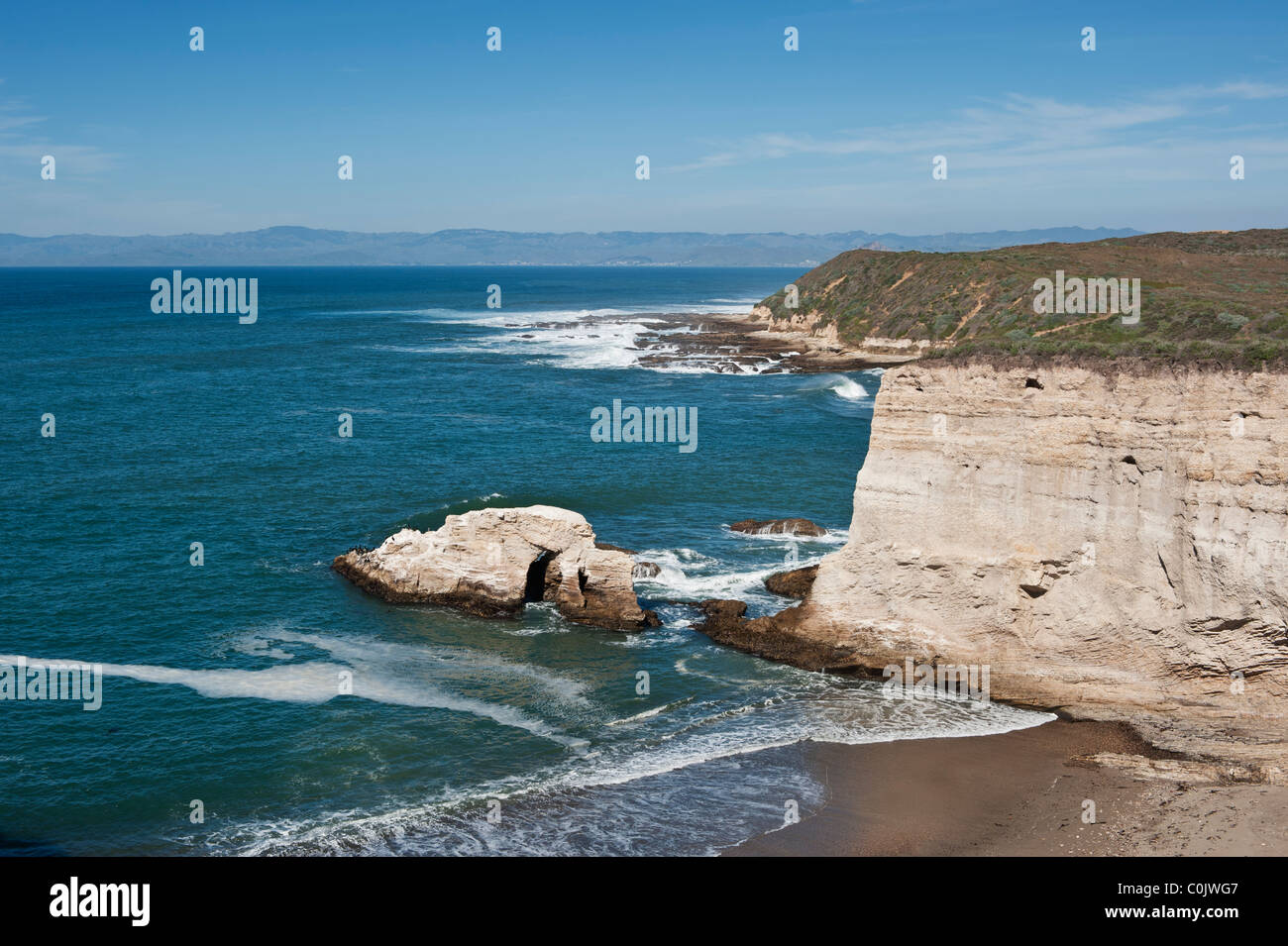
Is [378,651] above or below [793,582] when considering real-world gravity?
below

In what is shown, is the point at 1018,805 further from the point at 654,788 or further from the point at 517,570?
the point at 517,570

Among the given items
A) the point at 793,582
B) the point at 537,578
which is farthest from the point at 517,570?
the point at 793,582

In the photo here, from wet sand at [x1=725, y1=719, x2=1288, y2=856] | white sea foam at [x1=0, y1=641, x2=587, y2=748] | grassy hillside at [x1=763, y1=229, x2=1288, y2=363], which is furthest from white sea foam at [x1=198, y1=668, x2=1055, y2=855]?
grassy hillside at [x1=763, y1=229, x2=1288, y2=363]

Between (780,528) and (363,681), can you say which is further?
(780,528)

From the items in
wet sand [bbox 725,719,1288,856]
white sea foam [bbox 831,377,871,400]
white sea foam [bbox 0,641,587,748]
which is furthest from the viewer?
white sea foam [bbox 831,377,871,400]

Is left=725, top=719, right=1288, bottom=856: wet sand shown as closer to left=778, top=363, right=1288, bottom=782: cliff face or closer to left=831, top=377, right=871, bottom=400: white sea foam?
left=778, top=363, right=1288, bottom=782: cliff face
